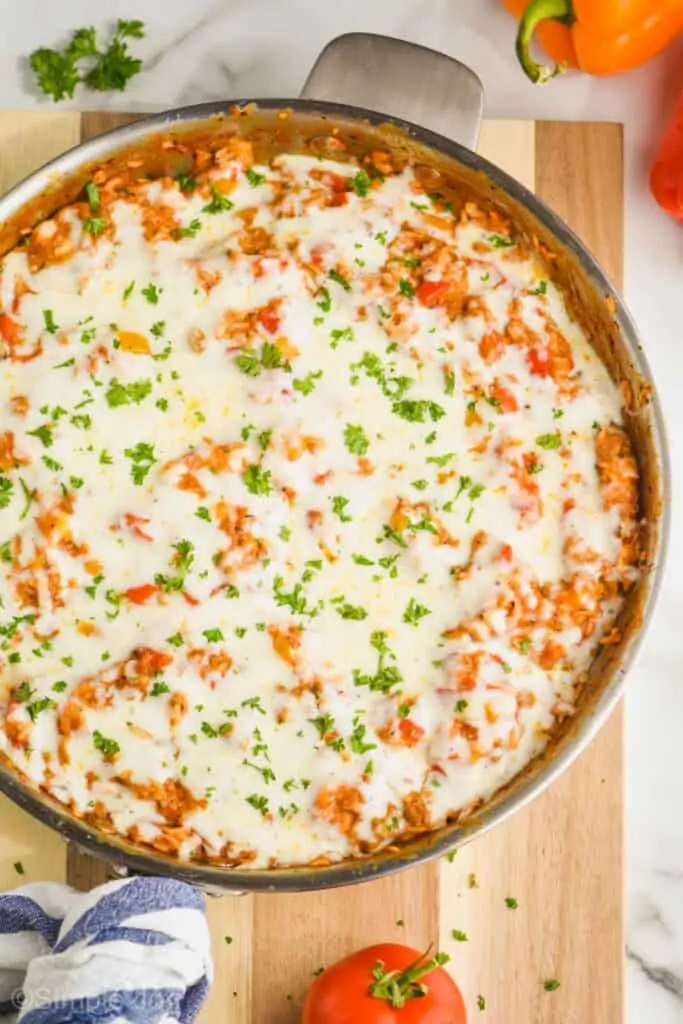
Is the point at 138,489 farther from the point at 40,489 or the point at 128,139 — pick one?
A: the point at 128,139

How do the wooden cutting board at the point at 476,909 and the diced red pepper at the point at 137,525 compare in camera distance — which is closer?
the diced red pepper at the point at 137,525

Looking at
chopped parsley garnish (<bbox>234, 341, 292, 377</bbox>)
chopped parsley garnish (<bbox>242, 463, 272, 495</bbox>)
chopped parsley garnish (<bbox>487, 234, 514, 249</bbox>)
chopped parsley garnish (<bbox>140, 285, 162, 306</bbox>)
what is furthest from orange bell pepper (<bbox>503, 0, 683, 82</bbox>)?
chopped parsley garnish (<bbox>242, 463, 272, 495</bbox>)

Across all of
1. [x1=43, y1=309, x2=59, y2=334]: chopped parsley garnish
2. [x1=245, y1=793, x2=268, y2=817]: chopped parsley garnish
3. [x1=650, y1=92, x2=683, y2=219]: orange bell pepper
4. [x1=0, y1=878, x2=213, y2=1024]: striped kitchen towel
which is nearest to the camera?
[x1=0, y1=878, x2=213, y2=1024]: striped kitchen towel

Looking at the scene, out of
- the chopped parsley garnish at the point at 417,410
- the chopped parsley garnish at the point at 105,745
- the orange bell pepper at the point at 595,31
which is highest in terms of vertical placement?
the orange bell pepper at the point at 595,31

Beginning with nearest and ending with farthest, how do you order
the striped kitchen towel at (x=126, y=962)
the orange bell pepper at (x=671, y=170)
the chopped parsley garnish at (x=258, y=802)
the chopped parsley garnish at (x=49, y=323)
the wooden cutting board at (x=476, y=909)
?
1. the striped kitchen towel at (x=126, y=962)
2. the chopped parsley garnish at (x=258, y=802)
3. the chopped parsley garnish at (x=49, y=323)
4. the wooden cutting board at (x=476, y=909)
5. the orange bell pepper at (x=671, y=170)

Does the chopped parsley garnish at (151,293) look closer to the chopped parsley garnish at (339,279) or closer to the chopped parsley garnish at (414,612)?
the chopped parsley garnish at (339,279)

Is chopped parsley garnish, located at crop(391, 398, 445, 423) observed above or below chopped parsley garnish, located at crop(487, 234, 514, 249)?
below

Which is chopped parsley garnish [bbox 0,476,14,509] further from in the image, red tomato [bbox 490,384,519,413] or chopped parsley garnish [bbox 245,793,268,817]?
red tomato [bbox 490,384,519,413]

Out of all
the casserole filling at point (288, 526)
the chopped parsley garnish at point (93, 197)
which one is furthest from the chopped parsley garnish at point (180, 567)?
the chopped parsley garnish at point (93, 197)
